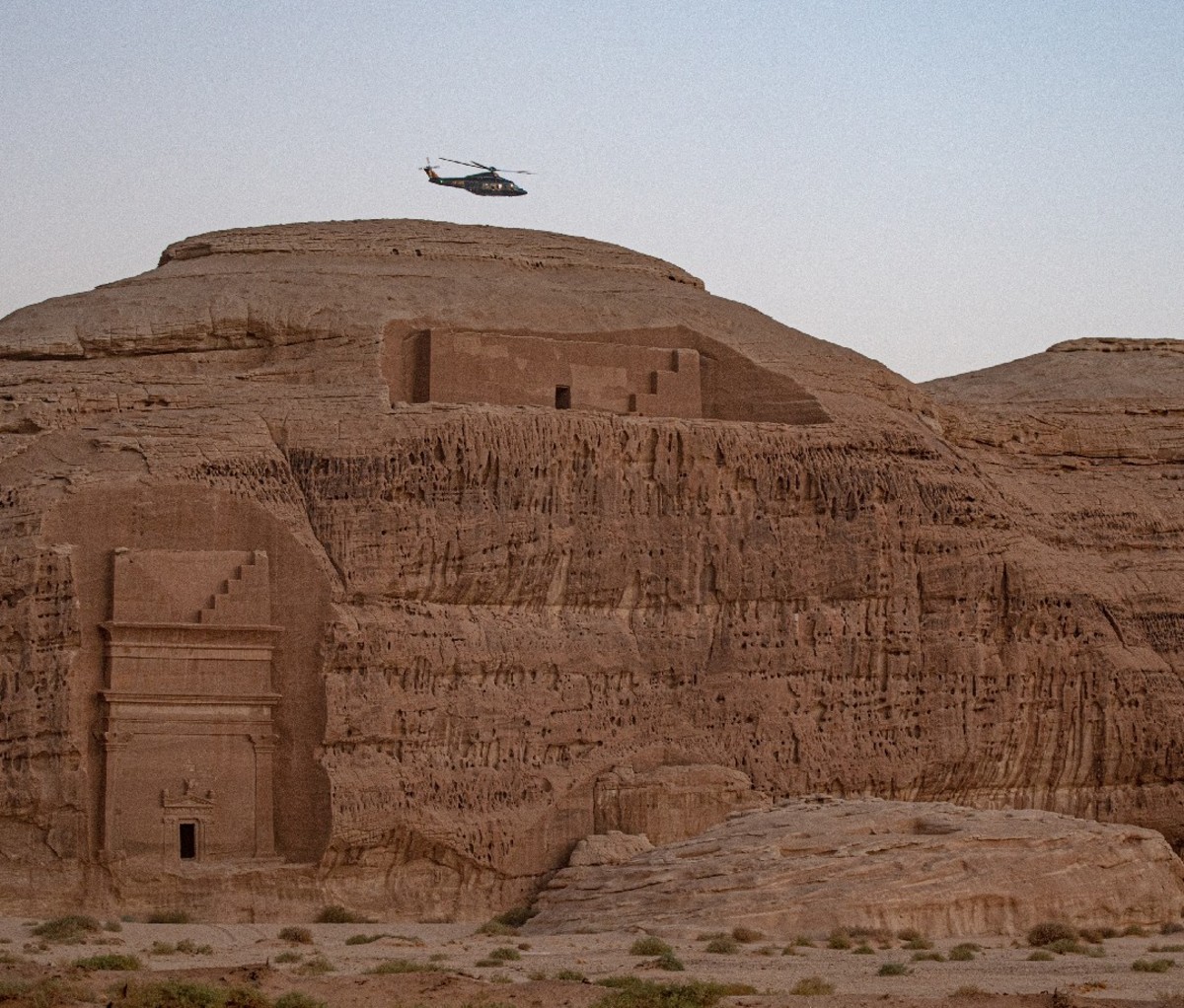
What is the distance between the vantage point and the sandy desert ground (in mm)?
28797

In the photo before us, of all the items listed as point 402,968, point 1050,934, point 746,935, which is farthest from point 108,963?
point 1050,934

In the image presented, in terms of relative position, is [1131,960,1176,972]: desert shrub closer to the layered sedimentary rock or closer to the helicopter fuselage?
the layered sedimentary rock

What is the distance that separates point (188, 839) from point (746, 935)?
370 inches

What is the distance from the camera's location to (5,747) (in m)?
39.5

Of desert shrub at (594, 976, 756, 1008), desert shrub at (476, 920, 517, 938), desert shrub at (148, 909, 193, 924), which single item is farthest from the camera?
desert shrub at (148, 909, 193, 924)

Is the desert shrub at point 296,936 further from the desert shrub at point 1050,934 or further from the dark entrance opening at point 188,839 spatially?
the desert shrub at point 1050,934

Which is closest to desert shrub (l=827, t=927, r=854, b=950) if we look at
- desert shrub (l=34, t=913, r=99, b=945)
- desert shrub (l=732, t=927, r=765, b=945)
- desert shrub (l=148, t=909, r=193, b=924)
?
desert shrub (l=732, t=927, r=765, b=945)

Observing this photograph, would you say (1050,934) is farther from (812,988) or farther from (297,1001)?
(297,1001)

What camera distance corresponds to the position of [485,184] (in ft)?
179

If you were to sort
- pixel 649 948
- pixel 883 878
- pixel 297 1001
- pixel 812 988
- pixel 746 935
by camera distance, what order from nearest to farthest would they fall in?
pixel 297 1001 < pixel 812 988 < pixel 649 948 < pixel 746 935 < pixel 883 878

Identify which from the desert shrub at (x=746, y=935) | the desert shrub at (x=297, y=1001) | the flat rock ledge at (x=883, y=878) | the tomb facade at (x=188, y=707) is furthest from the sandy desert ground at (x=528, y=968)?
the tomb facade at (x=188, y=707)

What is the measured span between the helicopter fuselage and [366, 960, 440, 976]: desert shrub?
983 inches

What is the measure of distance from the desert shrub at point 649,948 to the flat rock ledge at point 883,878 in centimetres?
143

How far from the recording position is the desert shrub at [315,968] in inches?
1230
